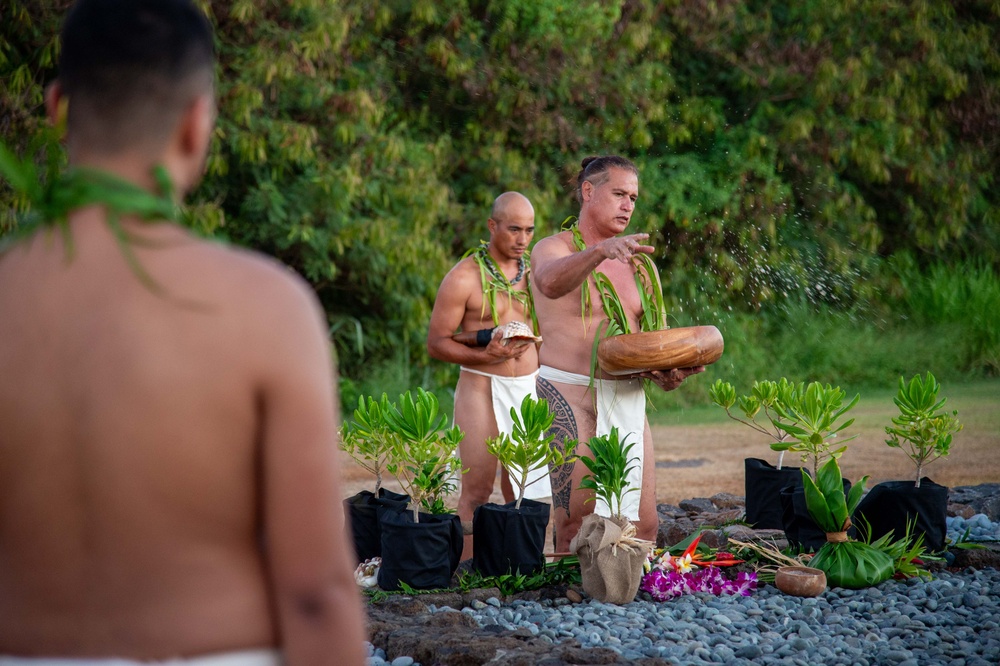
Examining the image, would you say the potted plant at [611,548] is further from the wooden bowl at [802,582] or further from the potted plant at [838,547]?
the potted plant at [838,547]

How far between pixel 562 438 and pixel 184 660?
12.2 feet

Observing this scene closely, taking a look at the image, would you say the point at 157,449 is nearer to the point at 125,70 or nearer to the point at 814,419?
the point at 125,70

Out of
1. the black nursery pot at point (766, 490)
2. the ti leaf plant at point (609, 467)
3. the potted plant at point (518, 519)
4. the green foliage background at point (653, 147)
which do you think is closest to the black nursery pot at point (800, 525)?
the black nursery pot at point (766, 490)

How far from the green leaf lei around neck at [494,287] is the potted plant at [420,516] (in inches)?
54.9

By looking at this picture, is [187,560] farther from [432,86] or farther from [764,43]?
[764,43]

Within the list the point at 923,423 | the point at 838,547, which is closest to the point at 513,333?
the point at 838,547

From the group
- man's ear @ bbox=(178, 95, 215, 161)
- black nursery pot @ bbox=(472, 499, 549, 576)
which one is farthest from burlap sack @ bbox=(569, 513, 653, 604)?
man's ear @ bbox=(178, 95, 215, 161)

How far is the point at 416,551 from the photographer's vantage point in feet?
14.0

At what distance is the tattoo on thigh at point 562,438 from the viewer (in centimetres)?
488

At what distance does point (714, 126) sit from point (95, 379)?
14247 millimetres

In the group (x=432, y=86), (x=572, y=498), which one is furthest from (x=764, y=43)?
(x=572, y=498)

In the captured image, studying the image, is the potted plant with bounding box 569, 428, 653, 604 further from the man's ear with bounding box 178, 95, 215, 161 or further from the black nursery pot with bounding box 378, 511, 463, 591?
the man's ear with bounding box 178, 95, 215, 161

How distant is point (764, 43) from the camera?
1533 centimetres

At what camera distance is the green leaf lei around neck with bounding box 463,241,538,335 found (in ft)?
18.9
